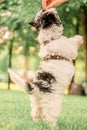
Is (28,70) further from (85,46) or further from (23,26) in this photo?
(23,26)

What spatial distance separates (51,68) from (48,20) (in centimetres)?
69

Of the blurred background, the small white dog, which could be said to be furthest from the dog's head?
the blurred background

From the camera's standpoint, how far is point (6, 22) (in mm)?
17969

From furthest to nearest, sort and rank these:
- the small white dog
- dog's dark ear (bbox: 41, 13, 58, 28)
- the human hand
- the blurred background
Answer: the blurred background < the human hand < dog's dark ear (bbox: 41, 13, 58, 28) < the small white dog

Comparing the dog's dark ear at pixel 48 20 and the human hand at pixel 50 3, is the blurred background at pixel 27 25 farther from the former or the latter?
the dog's dark ear at pixel 48 20

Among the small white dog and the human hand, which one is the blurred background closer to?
the human hand

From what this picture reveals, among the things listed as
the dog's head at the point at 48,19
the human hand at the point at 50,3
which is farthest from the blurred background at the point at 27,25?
the dog's head at the point at 48,19

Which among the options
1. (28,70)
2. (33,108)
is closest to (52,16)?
(33,108)

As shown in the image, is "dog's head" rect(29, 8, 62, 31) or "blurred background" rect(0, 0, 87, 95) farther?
"blurred background" rect(0, 0, 87, 95)

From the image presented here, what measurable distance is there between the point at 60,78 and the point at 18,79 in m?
0.70

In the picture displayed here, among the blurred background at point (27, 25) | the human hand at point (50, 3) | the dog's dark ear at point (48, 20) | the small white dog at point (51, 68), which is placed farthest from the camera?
the blurred background at point (27, 25)

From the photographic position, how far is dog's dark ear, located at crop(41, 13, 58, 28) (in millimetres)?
7516

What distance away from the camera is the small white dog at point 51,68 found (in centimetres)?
740

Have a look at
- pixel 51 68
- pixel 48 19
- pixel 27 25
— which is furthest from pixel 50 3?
pixel 27 25
